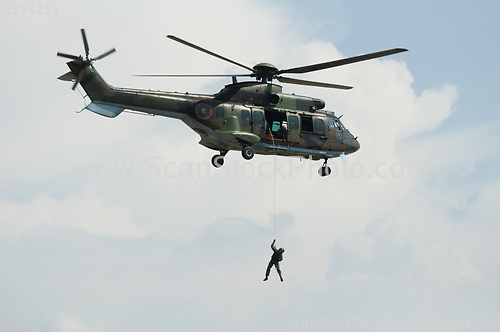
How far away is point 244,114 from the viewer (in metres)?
32.0

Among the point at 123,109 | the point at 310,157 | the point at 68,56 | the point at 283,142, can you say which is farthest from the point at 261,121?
the point at 68,56

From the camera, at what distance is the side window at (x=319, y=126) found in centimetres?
3422

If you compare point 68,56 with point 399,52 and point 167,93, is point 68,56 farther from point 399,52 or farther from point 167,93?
point 399,52

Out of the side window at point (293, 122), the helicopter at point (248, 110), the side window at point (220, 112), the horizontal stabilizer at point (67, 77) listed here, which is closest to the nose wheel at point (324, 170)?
the helicopter at point (248, 110)

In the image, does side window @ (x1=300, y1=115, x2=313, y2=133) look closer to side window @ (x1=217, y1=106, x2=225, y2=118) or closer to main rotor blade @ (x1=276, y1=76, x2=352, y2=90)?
main rotor blade @ (x1=276, y1=76, x2=352, y2=90)

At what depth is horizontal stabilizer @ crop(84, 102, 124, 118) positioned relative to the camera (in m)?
29.2

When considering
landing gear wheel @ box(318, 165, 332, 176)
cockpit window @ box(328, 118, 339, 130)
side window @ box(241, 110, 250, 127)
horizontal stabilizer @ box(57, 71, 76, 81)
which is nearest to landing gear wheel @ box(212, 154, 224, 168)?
side window @ box(241, 110, 250, 127)

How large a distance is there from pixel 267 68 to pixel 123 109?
7.54m

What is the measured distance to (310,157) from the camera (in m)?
34.6

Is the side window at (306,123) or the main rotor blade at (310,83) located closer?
the side window at (306,123)

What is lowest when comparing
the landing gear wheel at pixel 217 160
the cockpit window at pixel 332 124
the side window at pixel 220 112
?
the landing gear wheel at pixel 217 160

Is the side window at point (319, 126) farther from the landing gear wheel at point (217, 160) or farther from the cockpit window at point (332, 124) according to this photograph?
the landing gear wheel at point (217, 160)

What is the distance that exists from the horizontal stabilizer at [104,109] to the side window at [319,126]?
397 inches

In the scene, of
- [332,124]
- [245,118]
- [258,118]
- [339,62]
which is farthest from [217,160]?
[339,62]
